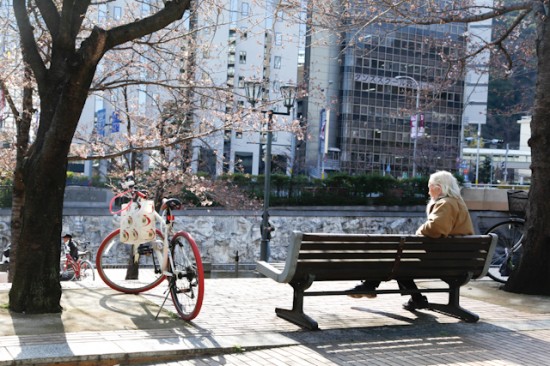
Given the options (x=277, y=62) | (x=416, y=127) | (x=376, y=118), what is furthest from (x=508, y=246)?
(x=376, y=118)

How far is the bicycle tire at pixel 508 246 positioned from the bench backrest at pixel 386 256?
2.71 m

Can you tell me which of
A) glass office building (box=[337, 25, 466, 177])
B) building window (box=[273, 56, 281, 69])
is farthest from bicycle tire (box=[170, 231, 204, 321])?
glass office building (box=[337, 25, 466, 177])

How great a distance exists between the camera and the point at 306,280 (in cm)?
627

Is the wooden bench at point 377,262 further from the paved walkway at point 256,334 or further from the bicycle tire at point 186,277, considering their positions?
the bicycle tire at point 186,277

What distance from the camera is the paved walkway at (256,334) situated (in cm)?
511

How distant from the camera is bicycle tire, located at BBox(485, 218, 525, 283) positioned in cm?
981

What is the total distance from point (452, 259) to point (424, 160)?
61965mm

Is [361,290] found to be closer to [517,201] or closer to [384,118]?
[517,201]

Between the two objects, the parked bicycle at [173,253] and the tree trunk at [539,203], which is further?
the tree trunk at [539,203]

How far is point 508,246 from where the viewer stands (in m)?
10.4

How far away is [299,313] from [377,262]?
821mm

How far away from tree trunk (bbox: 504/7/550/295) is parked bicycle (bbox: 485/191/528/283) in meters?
0.23

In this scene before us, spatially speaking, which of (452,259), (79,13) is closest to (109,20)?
(79,13)

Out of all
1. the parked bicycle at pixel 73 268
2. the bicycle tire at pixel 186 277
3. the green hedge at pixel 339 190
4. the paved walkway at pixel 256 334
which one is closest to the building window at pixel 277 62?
the green hedge at pixel 339 190
